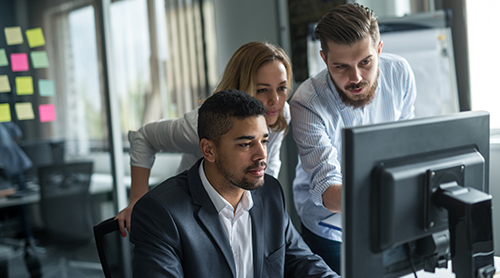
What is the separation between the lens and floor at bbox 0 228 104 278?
265 cm

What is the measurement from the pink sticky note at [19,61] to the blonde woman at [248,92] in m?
1.37

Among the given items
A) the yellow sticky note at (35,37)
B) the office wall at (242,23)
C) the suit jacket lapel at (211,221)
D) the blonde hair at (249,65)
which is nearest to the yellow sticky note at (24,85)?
the yellow sticky note at (35,37)

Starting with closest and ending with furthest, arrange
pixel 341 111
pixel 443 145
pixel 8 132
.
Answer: pixel 443 145 → pixel 341 111 → pixel 8 132

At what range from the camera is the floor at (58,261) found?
265 centimetres

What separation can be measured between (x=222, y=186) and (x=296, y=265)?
35 cm

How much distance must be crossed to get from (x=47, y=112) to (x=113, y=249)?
Result: 1.75m

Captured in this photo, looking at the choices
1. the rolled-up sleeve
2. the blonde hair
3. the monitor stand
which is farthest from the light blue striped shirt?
the monitor stand

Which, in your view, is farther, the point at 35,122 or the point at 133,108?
the point at 133,108

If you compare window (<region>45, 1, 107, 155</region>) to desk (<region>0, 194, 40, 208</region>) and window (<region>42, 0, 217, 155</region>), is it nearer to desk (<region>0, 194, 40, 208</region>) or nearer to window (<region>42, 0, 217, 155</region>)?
window (<region>42, 0, 217, 155</region>)

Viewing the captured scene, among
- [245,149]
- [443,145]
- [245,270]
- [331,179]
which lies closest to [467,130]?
[443,145]

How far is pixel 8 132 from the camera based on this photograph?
8.55ft

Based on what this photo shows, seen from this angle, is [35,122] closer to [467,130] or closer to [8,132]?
[8,132]

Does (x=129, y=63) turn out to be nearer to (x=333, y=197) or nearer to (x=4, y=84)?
(x=4, y=84)

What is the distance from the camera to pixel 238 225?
1331 mm
